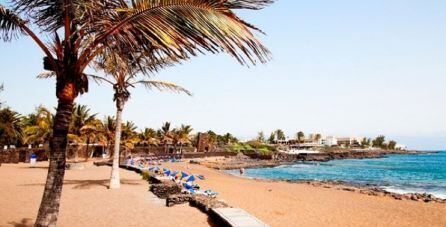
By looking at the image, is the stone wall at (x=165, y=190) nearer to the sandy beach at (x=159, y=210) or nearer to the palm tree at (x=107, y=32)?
the sandy beach at (x=159, y=210)

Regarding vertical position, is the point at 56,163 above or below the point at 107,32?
below

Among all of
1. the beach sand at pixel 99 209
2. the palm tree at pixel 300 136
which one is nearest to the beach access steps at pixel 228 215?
the beach sand at pixel 99 209

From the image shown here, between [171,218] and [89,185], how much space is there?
28.7ft

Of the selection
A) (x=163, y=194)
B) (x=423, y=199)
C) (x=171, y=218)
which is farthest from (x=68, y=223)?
(x=423, y=199)

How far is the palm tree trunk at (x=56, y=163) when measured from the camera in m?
4.90

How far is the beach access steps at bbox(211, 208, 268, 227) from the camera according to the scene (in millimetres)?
7865

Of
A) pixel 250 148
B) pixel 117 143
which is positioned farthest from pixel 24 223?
pixel 250 148

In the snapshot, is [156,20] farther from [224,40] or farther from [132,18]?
[224,40]

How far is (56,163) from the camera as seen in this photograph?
4.95 meters

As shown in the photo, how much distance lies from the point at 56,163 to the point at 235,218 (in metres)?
4.85

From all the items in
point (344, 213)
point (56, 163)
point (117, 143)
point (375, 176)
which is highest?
point (117, 143)

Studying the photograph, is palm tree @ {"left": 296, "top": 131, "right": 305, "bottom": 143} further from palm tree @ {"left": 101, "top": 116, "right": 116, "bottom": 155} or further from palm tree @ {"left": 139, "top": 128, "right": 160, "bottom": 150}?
palm tree @ {"left": 101, "top": 116, "right": 116, "bottom": 155}

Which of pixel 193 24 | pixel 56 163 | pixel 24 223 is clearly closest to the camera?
pixel 193 24

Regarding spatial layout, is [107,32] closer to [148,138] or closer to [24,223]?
[24,223]
